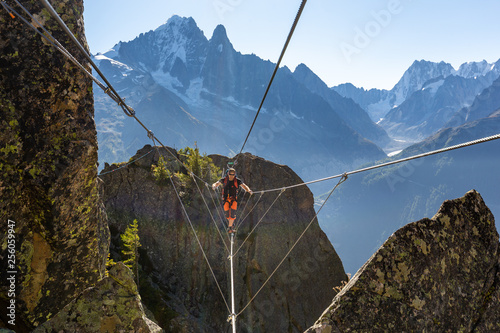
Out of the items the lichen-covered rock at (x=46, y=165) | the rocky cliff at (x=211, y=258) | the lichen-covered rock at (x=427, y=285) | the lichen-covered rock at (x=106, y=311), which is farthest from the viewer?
the rocky cliff at (x=211, y=258)

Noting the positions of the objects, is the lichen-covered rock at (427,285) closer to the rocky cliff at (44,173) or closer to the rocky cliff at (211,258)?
the rocky cliff at (44,173)

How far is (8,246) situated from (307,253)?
29.1m

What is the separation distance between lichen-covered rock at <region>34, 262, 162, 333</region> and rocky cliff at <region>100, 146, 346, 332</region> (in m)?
21.2

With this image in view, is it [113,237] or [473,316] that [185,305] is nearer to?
[113,237]

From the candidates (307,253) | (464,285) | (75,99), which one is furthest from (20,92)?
(307,253)

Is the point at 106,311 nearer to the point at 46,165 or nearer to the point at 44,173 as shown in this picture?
the point at 44,173

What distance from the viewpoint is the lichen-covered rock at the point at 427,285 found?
3738 mm

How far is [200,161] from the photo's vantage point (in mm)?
30484

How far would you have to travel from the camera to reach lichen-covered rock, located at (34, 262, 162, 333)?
4426 mm

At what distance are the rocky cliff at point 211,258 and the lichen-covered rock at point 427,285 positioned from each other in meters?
23.6

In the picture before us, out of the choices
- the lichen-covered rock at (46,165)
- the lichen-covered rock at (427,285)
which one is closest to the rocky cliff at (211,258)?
the lichen-covered rock at (46,165)

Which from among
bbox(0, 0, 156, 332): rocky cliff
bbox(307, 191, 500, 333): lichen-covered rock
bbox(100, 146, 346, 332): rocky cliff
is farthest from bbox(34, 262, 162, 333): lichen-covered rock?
bbox(100, 146, 346, 332): rocky cliff

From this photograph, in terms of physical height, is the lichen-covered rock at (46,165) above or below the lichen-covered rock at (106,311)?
above

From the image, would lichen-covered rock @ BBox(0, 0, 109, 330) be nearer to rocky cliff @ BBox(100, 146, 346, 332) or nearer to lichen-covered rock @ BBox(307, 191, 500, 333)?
lichen-covered rock @ BBox(307, 191, 500, 333)
